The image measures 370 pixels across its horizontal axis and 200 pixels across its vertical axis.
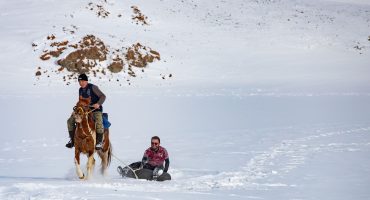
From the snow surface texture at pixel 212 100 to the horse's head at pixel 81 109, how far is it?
1.19 meters

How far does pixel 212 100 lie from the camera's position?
1102 inches

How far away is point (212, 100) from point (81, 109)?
742 inches

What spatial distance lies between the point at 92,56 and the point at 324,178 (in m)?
29.3

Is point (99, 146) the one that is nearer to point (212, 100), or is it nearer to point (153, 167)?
point (153, 167)

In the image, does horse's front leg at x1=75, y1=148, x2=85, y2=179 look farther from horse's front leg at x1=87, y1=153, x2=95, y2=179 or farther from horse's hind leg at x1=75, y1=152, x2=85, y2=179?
horse's front leg at x1=87, y1=153, x2=95, y2=179

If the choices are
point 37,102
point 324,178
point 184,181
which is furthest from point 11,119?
point 324,178

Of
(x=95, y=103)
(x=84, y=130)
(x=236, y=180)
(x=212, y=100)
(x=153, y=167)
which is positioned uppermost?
(x=212, y=100)

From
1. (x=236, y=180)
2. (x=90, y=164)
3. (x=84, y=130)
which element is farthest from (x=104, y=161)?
(x=236, y=180)

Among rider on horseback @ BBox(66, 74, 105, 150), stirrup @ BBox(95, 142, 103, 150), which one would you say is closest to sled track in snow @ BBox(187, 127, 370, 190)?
stirrup @ BBox(95, 142, 103, 150)

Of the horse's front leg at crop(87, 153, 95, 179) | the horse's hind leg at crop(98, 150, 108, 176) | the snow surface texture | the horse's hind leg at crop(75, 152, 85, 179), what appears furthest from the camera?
the horse's hind leg at crop(98, 150, 108, 176)

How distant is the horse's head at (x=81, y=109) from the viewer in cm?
936

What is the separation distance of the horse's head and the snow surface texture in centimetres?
119

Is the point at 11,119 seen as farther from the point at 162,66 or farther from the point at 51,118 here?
the point at 162,66

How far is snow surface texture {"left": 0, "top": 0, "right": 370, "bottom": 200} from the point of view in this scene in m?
9.69
